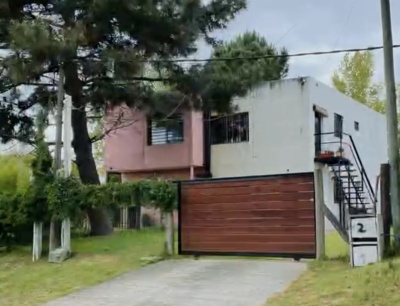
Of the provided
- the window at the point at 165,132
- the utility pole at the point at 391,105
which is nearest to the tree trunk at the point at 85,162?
the window at the point at 165,132

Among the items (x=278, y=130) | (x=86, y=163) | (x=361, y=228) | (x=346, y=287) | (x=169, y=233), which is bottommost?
(x=346, y=287)

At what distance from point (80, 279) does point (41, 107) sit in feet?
27.2

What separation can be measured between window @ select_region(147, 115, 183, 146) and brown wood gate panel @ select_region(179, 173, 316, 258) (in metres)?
9.01

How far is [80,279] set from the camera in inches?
402

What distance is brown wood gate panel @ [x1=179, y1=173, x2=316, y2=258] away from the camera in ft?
35.7

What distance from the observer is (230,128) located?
22234mm

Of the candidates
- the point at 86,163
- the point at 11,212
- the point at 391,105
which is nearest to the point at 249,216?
the point at 391,105

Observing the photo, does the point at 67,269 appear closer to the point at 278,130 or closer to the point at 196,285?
the point at 196,285

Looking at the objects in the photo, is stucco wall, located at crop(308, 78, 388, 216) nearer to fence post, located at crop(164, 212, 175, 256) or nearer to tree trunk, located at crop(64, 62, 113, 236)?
tree trunk, located at crop(64, 62, 113, 236)

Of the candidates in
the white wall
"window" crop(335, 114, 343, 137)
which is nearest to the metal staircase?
"window" crop(335, 114, 343, 137)

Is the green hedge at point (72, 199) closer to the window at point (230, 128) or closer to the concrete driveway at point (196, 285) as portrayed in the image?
the concrete driveway at point (196, 285)

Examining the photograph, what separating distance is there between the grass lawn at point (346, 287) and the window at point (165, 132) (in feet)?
40.5

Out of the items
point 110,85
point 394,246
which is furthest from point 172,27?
point 394,246

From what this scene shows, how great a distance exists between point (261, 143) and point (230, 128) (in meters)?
1.60
